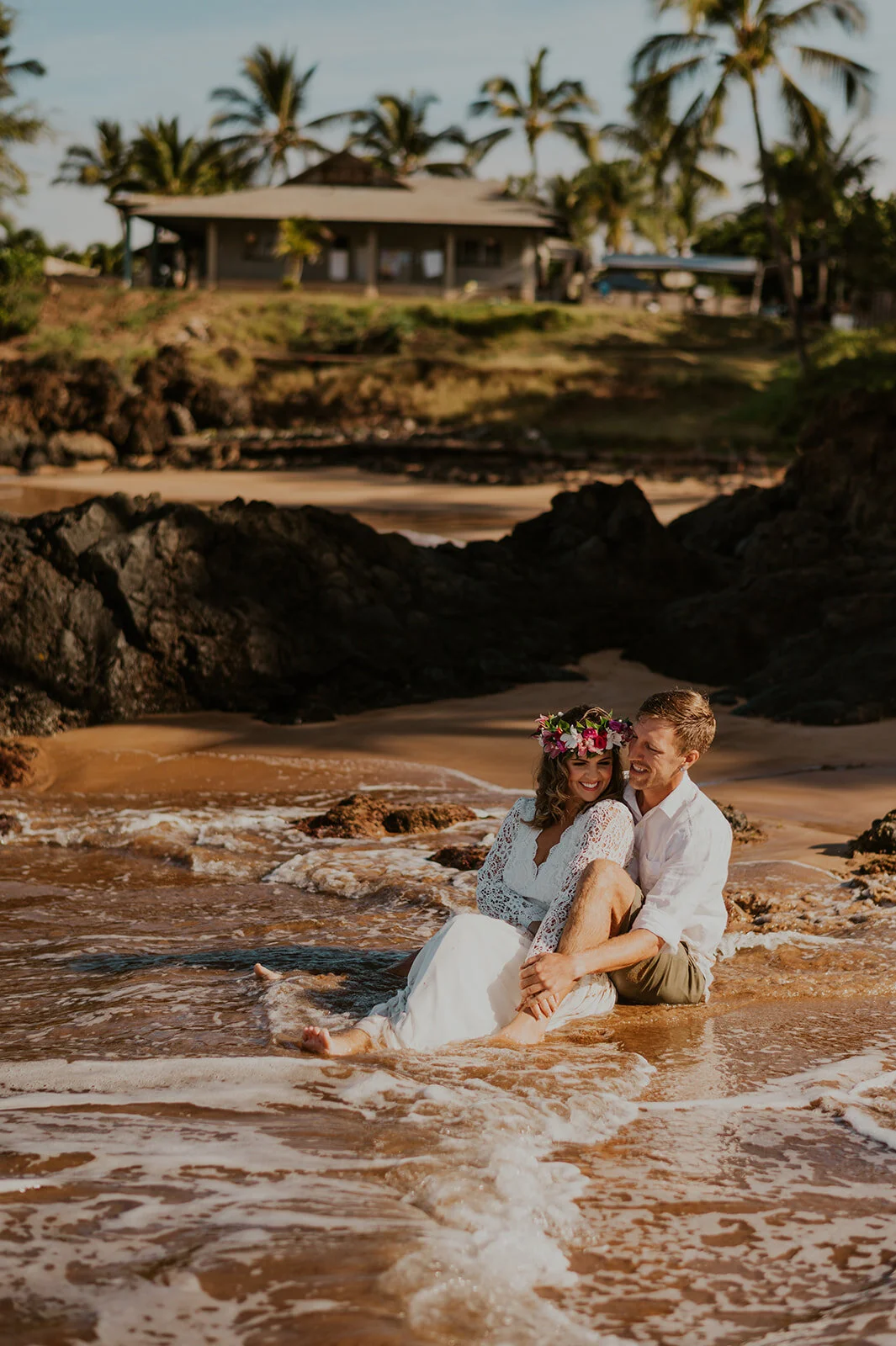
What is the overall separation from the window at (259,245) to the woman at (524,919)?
4658 cm

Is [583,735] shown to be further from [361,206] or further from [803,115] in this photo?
[361,206]

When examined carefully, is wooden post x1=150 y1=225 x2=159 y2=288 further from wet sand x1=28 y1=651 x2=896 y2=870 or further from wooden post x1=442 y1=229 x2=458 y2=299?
wet sand x1=28 y1=651 x2=896 y2=870

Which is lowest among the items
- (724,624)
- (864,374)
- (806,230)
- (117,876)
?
(117,876)

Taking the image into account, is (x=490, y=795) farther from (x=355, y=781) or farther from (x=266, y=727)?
(x=266, y=727)

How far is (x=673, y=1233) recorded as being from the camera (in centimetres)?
333

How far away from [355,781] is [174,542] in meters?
2.90

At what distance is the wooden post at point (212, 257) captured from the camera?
4762 centimetres

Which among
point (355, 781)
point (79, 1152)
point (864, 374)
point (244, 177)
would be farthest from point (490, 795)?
point (244, 177)

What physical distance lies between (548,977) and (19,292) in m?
44.9

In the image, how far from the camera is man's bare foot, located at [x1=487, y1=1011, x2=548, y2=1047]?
13.9 feet

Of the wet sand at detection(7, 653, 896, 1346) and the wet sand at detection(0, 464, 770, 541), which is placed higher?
the wet sand at detection(0, 464, 770, 541)

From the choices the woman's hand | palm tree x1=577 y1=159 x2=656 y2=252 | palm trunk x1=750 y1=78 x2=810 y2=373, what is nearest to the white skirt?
the woman's hand

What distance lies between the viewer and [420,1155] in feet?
12.0

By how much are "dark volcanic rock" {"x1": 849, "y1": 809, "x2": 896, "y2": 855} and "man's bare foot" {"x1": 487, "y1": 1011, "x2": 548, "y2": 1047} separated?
295cm
